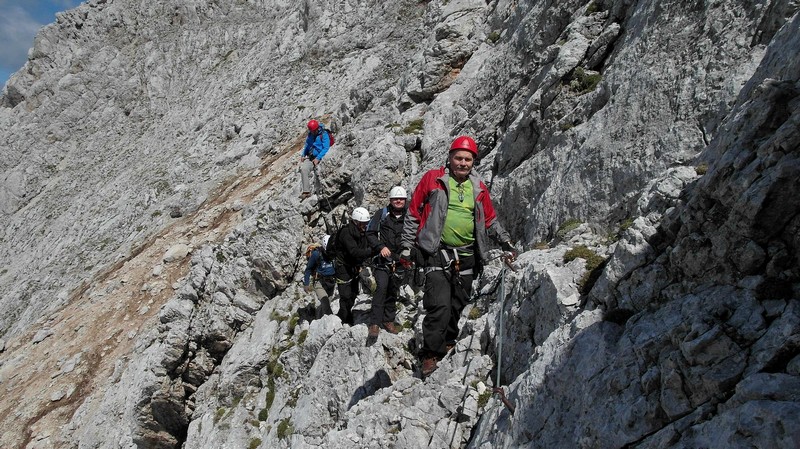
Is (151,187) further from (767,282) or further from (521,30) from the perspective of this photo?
(767,282)

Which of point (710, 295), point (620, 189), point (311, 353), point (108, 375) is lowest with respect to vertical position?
point (108, 375)

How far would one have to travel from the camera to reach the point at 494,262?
7930 millimetres

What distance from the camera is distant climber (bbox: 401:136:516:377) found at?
6527 mm

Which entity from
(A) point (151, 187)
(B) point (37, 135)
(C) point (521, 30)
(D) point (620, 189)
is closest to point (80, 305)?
(A) point (151, 187)

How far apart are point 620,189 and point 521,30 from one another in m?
7.24

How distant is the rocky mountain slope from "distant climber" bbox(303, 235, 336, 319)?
38.7 inches

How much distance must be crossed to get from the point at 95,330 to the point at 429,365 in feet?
56.9

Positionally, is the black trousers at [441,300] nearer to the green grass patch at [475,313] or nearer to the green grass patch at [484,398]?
the green grass patch at [475,313]

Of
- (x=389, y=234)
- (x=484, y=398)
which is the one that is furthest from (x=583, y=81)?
(x=484, y=398)

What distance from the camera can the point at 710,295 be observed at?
12.3 feet

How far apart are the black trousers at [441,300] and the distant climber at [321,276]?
4645mm

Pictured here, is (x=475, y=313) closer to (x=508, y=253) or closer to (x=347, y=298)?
(x=508, y=253)

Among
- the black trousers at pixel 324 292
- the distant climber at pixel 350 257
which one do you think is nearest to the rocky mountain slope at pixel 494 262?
the distant climber at pixel 350 257

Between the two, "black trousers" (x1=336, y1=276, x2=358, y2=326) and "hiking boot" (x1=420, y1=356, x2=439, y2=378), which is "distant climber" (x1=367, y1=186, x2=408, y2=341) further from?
"hiking boot" (x1=420, y1=356, x2=439, y2=378)
